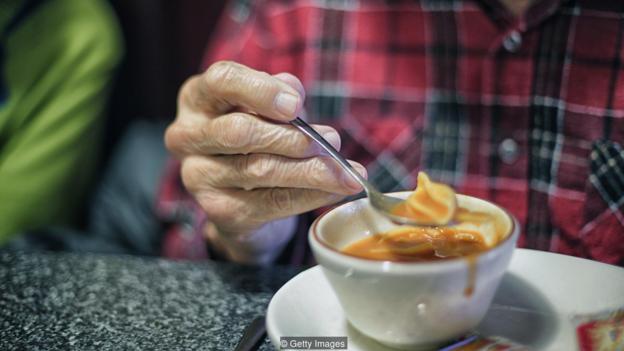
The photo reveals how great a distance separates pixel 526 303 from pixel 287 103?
15.7 inches

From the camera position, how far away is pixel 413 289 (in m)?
0.65

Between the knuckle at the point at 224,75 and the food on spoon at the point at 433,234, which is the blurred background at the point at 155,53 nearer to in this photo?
the knuckle at the point at 224,75

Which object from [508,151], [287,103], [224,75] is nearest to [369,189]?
[287,103]

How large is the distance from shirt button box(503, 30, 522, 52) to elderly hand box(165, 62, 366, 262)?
50 cm

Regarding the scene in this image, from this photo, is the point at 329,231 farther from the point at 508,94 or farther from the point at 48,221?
the point at 48,221

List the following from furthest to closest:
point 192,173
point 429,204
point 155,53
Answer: point 155,53
point 192,173
point 429,204

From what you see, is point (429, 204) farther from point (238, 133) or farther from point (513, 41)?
point (513, 41)

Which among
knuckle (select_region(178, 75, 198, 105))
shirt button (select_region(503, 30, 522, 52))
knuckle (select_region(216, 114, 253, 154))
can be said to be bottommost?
knuckle (select_region(216, 114, 253, 154))

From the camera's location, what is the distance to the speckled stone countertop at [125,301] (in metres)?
0.84

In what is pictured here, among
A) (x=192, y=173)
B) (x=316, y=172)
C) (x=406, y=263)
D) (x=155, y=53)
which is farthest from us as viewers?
(x=155, y=53)

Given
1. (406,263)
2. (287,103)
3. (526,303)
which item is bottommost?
(526,303)

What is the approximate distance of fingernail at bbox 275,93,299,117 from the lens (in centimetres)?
84

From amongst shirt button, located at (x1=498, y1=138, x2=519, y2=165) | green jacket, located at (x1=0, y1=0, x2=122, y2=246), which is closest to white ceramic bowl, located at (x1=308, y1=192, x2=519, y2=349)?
shirt button, located at (x1=498, y1=138, x2=519, y2=165)

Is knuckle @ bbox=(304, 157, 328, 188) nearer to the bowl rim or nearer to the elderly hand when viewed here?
the elderly hand
